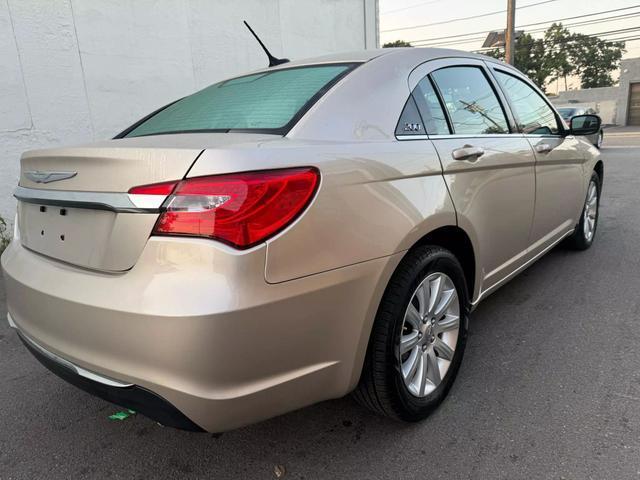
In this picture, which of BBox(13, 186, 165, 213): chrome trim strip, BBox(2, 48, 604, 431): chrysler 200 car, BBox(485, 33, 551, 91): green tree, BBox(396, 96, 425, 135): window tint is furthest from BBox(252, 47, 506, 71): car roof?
BBox(485, 33, 551, 91): green tree

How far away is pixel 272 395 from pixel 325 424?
753mm

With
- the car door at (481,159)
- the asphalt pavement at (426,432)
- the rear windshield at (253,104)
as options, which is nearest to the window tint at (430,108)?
the car door at (481,159)

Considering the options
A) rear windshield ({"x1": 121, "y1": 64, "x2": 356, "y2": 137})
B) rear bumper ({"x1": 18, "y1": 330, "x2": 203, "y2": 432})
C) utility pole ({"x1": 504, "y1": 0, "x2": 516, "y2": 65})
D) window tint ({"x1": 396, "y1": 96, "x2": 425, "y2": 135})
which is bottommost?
rear bumper ({"x1": 18, "y1": 330, "x2": 203, "y2": 432})

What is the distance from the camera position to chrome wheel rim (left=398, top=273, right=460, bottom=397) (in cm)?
206

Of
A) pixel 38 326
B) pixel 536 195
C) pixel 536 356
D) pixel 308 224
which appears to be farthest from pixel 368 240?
pixel 536 195

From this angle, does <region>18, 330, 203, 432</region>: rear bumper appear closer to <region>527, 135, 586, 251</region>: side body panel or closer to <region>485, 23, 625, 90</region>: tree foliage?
<region>527, 135, 586, 251</region>: side body panel

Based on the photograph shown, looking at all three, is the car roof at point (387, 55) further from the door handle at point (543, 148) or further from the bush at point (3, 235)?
the bush at point (3, 235)

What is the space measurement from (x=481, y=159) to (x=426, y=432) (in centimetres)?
134

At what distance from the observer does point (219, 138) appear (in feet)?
5.62

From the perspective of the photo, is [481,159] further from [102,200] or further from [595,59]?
[595,59]

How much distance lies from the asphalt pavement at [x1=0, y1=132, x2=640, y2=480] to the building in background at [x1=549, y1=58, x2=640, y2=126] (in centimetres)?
3515

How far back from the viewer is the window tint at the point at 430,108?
2.25m

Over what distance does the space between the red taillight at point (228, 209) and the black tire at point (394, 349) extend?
616 mm

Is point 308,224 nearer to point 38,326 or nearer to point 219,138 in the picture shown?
point 219,138
